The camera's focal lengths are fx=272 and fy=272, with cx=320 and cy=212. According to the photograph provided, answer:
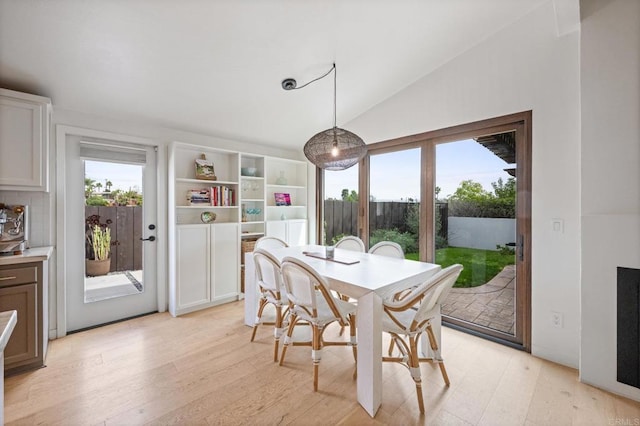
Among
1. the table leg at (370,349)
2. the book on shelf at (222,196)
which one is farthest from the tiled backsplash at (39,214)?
the table leg at (370,349)

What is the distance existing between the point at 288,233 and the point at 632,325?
3588 mm

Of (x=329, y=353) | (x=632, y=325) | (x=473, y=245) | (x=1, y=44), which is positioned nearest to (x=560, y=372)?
(x=632, y=325)

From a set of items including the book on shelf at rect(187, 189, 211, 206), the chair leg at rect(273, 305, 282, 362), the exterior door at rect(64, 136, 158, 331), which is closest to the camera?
the chair leg at rect(273, 305, 282, 362)

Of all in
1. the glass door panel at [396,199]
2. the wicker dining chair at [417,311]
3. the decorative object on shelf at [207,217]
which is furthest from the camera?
the decorative object on shelf at [207,217]

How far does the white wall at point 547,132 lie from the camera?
2.21 metres

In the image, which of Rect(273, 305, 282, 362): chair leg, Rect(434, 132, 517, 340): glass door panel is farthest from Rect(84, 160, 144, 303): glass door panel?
Rect(434, 132, 517, 340): glass door panel

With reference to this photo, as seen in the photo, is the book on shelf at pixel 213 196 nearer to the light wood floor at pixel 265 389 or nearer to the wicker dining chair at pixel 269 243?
the wicker dining chair at pixel 269 243

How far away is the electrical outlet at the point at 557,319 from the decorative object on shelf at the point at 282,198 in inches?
136

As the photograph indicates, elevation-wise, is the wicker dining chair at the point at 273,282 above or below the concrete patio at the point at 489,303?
above

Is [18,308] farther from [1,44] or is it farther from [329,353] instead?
[329,353]

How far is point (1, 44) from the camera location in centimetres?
189

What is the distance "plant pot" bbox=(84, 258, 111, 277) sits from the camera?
9.43 ft

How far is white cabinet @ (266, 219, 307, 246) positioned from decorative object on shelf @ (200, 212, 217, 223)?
0.79m

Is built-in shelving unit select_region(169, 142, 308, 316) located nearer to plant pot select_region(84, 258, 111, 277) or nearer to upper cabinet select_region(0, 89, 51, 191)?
plant pot select_region(84, 258, 111, 277)
